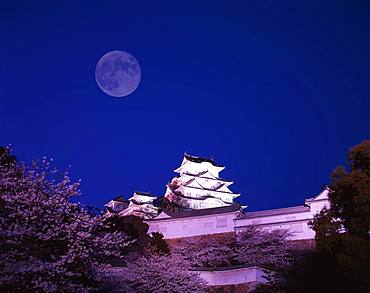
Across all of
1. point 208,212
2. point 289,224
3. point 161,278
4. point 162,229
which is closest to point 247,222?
point 289,224

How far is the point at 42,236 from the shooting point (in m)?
12.8

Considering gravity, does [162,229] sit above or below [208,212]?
below

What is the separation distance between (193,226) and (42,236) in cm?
2754

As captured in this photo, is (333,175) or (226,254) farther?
(226,254)

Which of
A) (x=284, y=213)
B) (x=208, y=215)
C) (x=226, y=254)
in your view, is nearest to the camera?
(x=226, y=254)

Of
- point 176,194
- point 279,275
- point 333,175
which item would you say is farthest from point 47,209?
point 176,194

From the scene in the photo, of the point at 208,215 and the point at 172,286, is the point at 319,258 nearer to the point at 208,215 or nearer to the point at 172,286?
the point at 172,286

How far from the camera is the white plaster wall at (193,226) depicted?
38000mm

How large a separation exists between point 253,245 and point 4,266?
23.5 metres

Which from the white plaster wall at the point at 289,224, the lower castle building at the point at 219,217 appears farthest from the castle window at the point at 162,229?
the white plaster wall at the point at 289,224

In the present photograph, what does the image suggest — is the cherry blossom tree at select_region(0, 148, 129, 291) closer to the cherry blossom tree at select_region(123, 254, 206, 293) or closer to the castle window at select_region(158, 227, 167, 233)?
the cherry blossom tree at select_region(123, 254, 206, 293)

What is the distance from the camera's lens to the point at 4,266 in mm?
11883

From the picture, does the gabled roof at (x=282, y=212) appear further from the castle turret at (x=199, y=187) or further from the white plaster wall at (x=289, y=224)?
the castle turret at (x=199, y=187)

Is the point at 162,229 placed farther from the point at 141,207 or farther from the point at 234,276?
the point at 141,207
